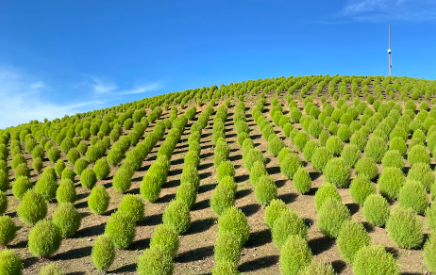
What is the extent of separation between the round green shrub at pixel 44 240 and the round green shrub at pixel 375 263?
8.43 m

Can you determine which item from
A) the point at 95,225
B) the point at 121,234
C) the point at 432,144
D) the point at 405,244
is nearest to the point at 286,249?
the point at 405,244

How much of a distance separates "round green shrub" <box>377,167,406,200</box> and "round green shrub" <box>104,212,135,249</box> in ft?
28.7

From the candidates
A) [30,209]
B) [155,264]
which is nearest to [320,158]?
[155,264]

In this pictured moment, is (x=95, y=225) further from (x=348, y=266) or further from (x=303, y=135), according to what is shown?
(x=303, y=135)

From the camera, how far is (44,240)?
30.9 ft

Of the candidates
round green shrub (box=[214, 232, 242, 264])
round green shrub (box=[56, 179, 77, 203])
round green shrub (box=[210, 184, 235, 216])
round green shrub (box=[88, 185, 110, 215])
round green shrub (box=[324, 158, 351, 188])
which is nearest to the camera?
round green shrub (box=[214, 232, 242, 264])

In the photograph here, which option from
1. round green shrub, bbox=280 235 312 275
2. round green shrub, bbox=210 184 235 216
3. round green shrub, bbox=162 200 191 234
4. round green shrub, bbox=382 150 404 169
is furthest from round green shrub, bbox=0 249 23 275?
round green shrub, bbox=382 150 404 169

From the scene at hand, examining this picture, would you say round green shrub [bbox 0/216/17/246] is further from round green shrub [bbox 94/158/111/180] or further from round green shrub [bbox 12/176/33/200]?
round green shrub [bbox 94/158/111/180]

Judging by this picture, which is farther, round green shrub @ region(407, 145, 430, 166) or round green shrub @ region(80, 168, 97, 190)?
round green shrub @ region(80, 168, 97, 190)

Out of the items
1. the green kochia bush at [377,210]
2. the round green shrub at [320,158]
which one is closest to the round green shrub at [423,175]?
the green kochia bush at [377,210]

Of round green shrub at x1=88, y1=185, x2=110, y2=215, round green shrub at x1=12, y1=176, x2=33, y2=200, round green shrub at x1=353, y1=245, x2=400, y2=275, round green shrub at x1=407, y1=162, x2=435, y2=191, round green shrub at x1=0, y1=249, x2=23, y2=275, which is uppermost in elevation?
round green shrub at x1=12, y1=176, x2=33, y2=200

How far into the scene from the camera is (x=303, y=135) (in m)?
17.6

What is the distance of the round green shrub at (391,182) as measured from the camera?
10.9 meters

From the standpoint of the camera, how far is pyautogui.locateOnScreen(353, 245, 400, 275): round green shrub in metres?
6.76
